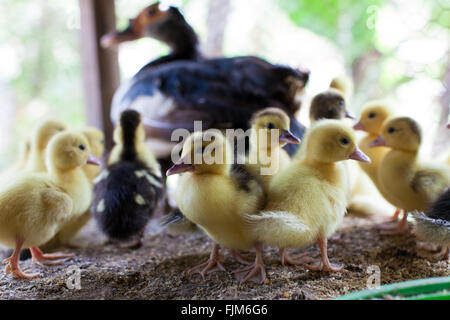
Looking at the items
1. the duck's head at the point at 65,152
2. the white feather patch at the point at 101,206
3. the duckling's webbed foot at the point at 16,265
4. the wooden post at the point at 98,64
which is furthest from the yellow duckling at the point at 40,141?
the wooden post at the point at 98,64

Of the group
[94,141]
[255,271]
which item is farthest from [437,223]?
[94,141]

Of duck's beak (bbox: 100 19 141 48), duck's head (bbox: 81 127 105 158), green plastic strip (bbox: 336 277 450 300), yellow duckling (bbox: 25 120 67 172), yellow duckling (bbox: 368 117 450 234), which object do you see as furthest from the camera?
duck's beak (bbox: 100 19 141 48)

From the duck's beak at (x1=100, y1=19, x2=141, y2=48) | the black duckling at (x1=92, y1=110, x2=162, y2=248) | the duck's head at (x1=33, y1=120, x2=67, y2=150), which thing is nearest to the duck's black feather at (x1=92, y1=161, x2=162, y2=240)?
the black duckling at (x1=92, y1=110, x2=162, y2=248)

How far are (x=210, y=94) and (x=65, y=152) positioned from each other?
0.86m

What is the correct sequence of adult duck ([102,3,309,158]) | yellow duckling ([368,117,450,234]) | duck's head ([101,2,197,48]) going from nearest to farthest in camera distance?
yellow duckling ([368,117,450,234]) → adult duck ([102,3,309,158]) → duck's head ([101,2,197,48])

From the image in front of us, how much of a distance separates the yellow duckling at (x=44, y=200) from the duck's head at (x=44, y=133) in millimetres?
356

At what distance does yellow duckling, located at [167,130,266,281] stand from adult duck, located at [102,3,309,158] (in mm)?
766

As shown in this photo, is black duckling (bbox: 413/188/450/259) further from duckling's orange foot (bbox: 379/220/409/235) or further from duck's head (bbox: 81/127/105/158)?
duck's head (bbox: 81/127/105/158)

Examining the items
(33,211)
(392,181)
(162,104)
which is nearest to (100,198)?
(33,211)

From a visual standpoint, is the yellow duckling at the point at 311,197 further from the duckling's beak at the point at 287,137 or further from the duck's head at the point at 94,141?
the duck's head at the point at 94,141

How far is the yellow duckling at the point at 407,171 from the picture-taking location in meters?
1.41

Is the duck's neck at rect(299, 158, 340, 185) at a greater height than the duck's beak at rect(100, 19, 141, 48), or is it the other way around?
the duck's beak at rect(100, 19, 141, 48)

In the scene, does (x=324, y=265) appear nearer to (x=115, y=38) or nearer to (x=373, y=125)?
(x=373, y=125)

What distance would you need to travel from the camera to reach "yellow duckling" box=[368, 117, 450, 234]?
1407mm
